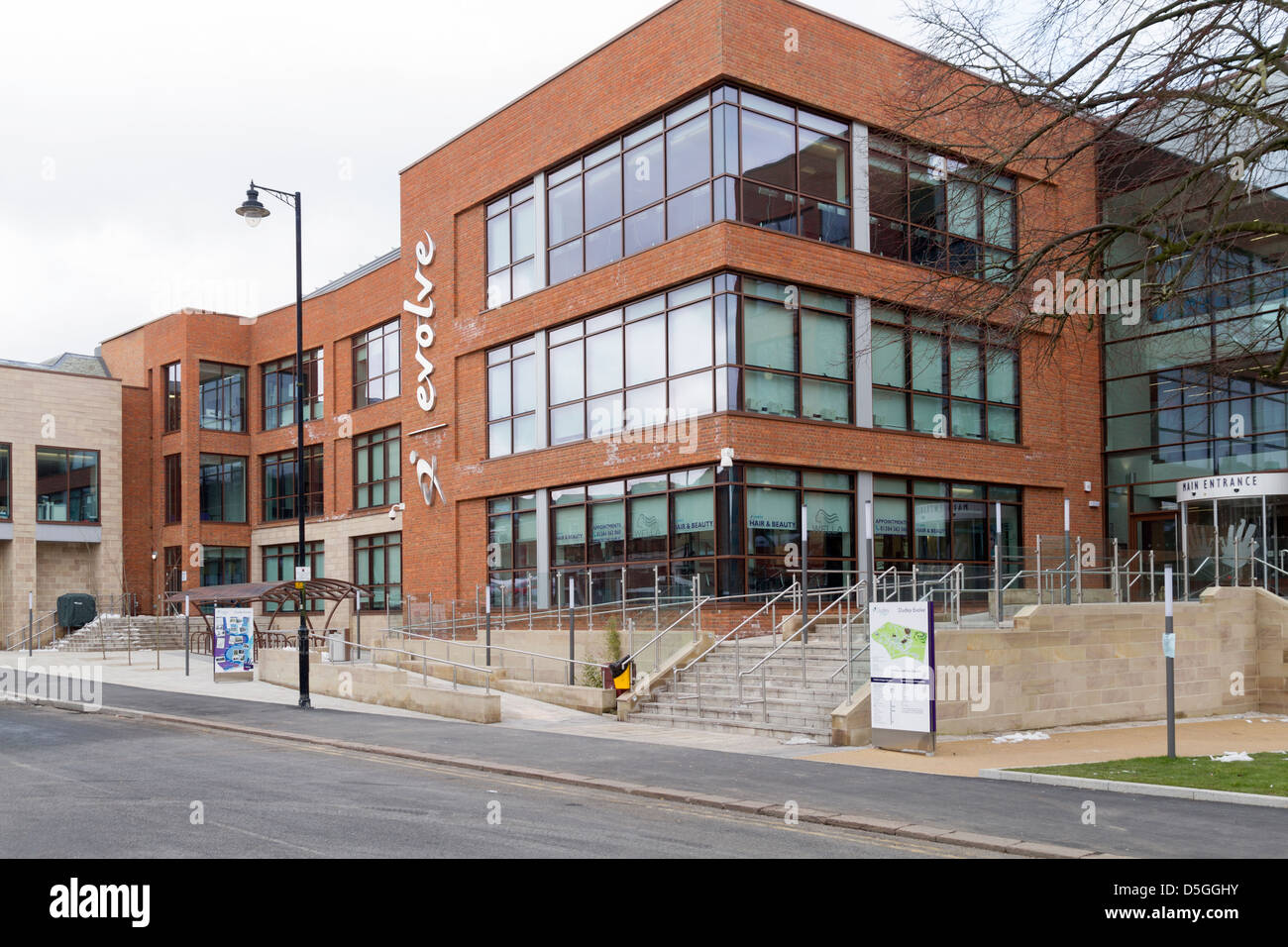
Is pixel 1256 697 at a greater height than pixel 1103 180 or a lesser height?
lesser

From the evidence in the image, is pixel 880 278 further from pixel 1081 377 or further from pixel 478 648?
pixel 478 648

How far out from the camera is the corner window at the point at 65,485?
48.7 m

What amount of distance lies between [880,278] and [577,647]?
1142cm

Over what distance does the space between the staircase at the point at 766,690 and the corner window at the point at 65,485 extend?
35.6 m

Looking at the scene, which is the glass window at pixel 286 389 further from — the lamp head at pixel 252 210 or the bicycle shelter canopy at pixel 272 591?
the lamp head at pixel 252 210

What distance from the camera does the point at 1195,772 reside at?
14.0 metres

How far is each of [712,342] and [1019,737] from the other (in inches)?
440

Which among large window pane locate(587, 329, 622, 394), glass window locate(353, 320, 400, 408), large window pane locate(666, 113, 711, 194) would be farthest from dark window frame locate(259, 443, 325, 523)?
large window pane locate(666, 113, 711, 194)

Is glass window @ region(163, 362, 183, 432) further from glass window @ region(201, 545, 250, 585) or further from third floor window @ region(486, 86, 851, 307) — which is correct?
third floor window @ region(486, 86, 851, 307)

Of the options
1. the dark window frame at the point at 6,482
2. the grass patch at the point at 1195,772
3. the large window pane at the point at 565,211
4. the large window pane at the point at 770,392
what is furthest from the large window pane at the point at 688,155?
the dark window frame at the point at 6,482

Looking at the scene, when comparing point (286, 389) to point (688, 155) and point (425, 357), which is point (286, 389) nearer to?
point (425, 357)

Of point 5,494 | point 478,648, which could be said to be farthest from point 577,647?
point 5,494
